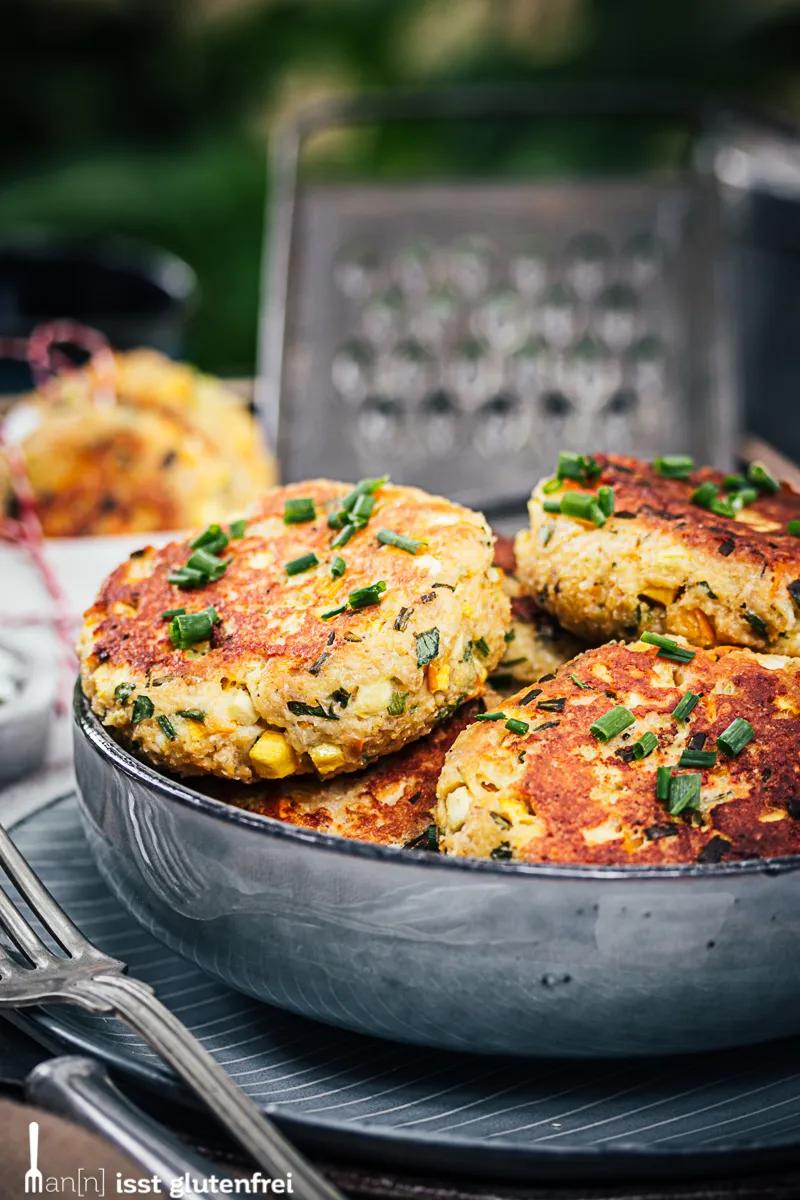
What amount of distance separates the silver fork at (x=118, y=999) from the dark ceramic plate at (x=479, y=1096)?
45 millimetres

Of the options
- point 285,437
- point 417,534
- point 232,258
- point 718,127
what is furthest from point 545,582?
point 232,258

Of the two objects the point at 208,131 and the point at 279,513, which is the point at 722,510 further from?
the point at 208,131

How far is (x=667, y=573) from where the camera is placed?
1.25m

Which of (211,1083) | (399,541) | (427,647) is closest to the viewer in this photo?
(211,1083)

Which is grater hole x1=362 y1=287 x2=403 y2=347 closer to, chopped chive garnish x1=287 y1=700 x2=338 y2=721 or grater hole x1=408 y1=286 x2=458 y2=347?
grater hole x1=408 y1=286 x2=458 y2=347

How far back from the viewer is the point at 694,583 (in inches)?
49.1

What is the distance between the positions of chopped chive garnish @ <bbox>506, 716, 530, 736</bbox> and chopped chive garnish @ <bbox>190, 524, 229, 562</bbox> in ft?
1.41

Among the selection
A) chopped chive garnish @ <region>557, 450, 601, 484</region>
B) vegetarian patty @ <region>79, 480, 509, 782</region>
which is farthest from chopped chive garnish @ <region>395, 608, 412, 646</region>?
chopped chive garnish @ <region>557, 450, 601, 484</region>

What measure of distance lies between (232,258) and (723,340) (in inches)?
153

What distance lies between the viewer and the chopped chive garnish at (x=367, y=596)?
1.17m

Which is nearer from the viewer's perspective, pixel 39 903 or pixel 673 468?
pixel 39 903

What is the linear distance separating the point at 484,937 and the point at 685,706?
0.29m

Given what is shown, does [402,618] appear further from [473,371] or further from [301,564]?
[473,371]

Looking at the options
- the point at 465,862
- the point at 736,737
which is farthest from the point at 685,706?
the point at 465,862
